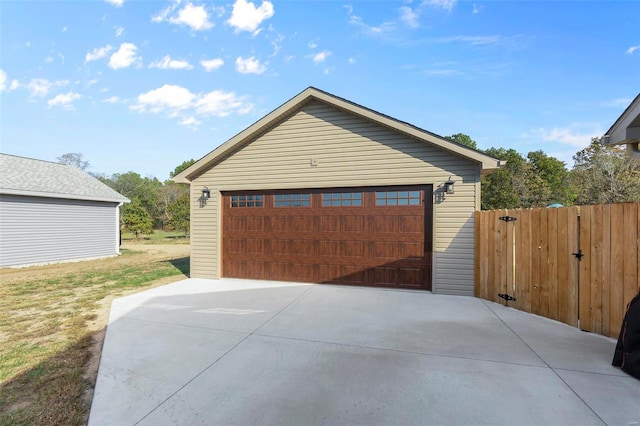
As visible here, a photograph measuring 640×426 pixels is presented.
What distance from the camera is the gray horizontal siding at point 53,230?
10477 mm

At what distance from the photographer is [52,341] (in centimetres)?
384

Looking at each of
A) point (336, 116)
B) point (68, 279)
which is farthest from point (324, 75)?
point (68, 279)

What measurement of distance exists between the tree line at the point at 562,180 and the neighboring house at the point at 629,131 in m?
12.6

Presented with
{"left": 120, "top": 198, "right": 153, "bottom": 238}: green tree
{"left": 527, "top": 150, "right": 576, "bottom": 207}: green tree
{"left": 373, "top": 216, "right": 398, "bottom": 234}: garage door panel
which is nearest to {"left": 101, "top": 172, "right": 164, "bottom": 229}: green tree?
{"left": 120, "top": 198, "right": 153, "bottom": 238}: green tree

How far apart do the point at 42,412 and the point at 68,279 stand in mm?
7829

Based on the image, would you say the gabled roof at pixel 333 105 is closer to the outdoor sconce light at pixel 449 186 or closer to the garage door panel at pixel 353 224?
the outdoor sconce light at pixel 449 186

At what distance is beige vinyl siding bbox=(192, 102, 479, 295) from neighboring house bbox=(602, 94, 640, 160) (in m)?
2.17

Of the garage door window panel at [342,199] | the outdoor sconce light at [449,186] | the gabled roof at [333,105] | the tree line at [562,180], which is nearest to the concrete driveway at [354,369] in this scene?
the outdoor sconce light at [449,186]

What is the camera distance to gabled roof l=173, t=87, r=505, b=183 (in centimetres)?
610

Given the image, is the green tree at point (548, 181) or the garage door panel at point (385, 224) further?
the green tree at point (548, 181)

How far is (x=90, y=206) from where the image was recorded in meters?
13.3

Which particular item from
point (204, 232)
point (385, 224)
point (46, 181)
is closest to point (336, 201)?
point (385, 224)

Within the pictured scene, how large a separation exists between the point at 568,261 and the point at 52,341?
7.52 metres

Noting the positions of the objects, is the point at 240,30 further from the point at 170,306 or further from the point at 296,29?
the point at 170,306
